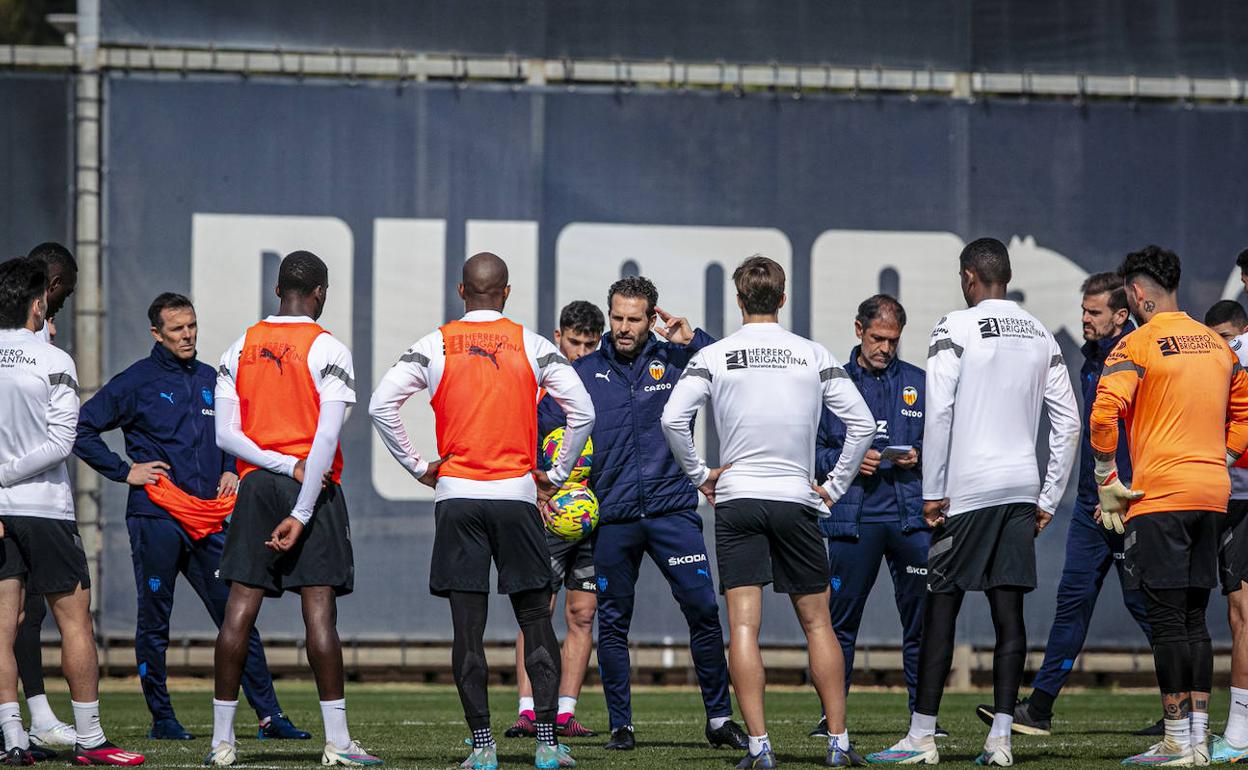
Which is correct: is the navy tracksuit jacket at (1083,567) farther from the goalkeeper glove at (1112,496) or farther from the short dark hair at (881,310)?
the goalkeeper glove at (1112,496)

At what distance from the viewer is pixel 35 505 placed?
643cm

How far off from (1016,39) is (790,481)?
22.1ft

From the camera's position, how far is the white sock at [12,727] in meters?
6.29

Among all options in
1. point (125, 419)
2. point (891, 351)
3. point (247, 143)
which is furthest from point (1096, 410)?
point (247, 143)

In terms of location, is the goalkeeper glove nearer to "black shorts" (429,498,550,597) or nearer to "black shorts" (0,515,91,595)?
"black shorts" (429,498,550,597)

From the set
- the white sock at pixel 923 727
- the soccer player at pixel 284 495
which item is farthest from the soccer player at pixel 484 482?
the white sock at pixel 923 727

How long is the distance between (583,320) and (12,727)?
11.6 feet

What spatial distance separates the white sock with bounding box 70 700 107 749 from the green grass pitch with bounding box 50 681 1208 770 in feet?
0.92

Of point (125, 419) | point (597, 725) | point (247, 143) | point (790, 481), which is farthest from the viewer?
point (247, 143)

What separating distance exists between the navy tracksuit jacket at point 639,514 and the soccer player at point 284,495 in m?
1.65

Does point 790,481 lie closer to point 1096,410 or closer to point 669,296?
point 1096,410

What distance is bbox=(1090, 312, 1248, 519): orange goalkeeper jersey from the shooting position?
6.41 metres

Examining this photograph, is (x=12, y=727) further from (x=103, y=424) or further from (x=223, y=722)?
(x=103, y=424)

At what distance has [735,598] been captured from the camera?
6242 millimetres
